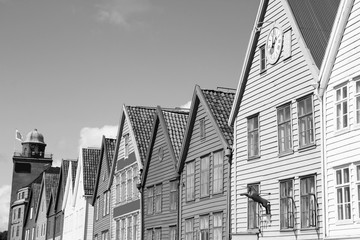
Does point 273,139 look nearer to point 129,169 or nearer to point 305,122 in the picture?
point 305,122

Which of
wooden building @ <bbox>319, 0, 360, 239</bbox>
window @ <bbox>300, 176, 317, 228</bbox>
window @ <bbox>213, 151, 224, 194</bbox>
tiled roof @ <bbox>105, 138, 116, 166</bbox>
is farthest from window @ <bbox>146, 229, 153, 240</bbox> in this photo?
wooden building @ <bbox>319, 0, 360, 239</bbox>

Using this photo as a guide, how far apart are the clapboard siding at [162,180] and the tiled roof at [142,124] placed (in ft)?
7.15

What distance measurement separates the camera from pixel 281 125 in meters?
25.2

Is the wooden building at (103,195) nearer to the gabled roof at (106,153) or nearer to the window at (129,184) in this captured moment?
the gabled roof at (106,153)

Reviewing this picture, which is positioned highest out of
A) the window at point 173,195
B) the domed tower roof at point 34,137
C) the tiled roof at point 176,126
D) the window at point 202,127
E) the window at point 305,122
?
the domed tower roof at point 34,137

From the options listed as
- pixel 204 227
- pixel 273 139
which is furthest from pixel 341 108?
pixel 204 227

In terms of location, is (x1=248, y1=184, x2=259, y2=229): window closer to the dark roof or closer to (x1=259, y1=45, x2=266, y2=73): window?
(x1=259, y1=45, x2=266, y2=73): window

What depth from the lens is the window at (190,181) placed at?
32750 mm

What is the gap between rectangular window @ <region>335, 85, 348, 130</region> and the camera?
856 inches

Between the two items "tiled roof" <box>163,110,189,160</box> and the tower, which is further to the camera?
the tower

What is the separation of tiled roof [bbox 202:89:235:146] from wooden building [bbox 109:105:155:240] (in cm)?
933

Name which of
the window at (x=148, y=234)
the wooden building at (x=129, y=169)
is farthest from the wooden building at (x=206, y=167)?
the wooden building at (x=129, y=169)

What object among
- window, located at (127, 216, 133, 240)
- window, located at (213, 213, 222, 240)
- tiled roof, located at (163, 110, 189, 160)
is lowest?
window, located at (213, 213, 222, 240)

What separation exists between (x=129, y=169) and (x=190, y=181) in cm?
999
